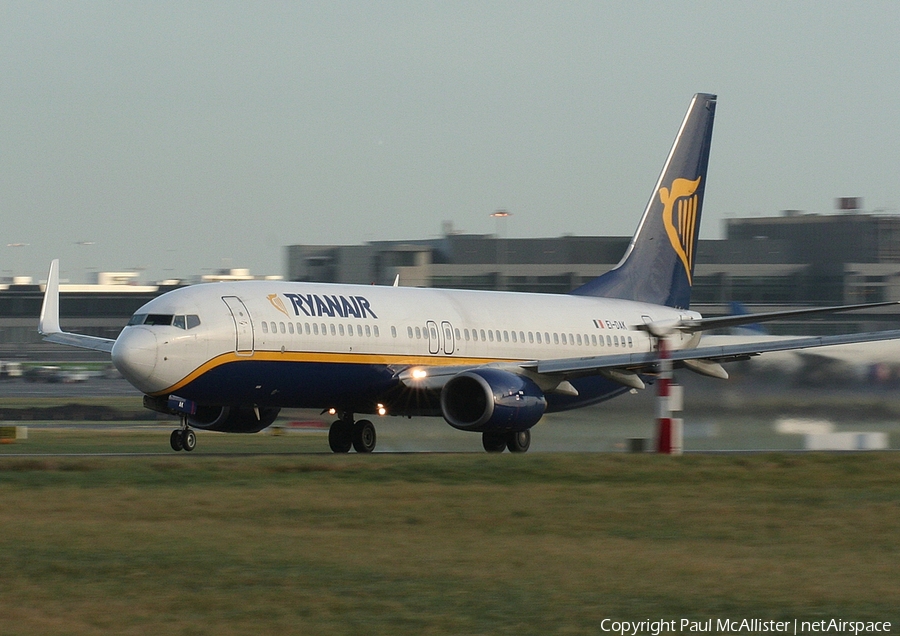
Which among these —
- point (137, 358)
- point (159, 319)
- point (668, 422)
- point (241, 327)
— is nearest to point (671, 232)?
point (668, 422)

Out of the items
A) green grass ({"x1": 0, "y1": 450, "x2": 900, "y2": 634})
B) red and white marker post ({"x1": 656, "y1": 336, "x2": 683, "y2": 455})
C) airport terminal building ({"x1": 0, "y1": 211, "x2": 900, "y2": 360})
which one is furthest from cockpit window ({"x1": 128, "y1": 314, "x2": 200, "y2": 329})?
airport terminal building ({"x1": 0, "y1": 211, "x2": 900, "y2": 360})

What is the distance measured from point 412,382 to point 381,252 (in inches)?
3467

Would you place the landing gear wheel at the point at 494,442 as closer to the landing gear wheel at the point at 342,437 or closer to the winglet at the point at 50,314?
the landing gear wheel at the point at 342,437

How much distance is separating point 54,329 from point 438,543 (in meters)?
22.0

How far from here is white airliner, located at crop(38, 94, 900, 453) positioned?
90.9ft

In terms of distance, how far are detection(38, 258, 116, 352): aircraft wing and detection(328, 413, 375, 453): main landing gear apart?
20.1 ft

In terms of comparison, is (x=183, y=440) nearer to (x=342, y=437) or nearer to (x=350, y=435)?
(x=342, y=437)

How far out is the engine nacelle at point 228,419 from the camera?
30.6 meters

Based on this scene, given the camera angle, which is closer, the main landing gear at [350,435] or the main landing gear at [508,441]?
the main landing gear at [508,441]

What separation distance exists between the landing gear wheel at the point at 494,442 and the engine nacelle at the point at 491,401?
1.03 metres

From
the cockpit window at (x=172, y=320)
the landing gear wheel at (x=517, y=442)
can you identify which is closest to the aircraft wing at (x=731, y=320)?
the landing gear wheel at (x=517, y=442)

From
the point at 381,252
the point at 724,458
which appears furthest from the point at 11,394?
the point at 724,458

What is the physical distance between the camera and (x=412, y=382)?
30484 mm

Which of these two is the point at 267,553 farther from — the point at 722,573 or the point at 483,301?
the point at 483,301
